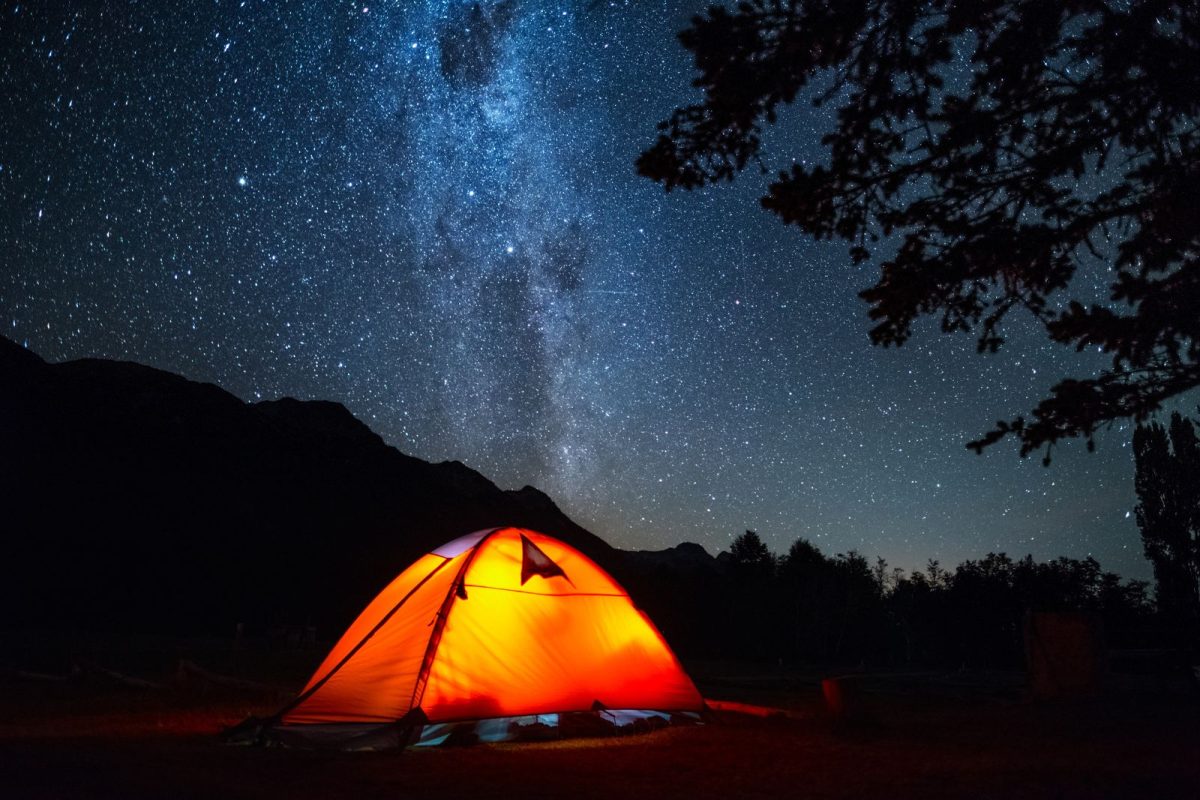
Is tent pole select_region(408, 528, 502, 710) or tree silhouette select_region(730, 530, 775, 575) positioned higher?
tree silhouette select_region(730, 530, 775, 575)

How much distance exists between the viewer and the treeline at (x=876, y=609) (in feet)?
156

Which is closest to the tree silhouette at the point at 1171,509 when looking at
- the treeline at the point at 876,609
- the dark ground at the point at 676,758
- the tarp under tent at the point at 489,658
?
the treeline at the point at 876,609

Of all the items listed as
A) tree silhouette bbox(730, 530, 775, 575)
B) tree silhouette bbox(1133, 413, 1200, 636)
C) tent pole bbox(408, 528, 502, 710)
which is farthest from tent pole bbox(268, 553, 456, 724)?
tree silhouette bbox(730, 530, 775, 575)

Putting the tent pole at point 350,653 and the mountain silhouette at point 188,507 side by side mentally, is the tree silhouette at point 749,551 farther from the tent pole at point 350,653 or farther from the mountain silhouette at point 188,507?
the tent pole at point 350,653

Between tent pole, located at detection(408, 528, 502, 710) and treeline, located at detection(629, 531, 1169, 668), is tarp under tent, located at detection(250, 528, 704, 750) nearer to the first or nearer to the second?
tent pole, located at detection(408, 528, 502, 710)

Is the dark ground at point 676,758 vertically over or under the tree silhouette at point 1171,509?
Result: under

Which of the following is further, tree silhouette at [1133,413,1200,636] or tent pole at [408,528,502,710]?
tree silhouette at [1133,413,1200,636]

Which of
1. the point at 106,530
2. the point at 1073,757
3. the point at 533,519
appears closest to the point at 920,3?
the point at 1073,757

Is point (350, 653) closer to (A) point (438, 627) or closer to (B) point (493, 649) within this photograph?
(A) point (438, 627)

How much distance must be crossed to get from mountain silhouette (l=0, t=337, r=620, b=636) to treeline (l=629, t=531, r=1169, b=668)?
20822 millimetres

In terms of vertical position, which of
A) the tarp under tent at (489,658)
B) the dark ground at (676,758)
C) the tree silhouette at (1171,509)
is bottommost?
the dark ground at (676,758)

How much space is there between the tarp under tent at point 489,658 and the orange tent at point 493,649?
0.5 inches

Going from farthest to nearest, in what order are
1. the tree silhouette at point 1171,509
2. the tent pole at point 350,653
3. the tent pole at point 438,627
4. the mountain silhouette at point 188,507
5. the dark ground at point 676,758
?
the mountain silhouette at point 188,507 < the tree silhouette at point 1171,509 < the tent pole at point 350,653 < the tent pole at point 438,627 < the dark ground at point 676,758

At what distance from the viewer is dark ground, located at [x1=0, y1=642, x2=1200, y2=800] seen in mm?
5617
